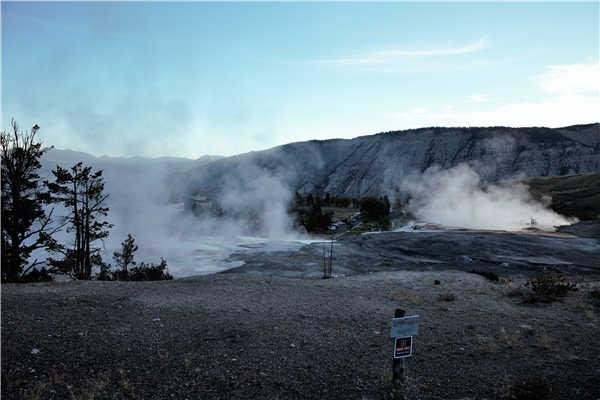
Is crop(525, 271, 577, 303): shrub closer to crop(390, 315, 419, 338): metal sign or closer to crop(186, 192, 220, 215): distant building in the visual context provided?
crop(390, 315, 419, 338): metal sign

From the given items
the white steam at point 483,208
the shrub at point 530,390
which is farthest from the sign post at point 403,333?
the white steam at point 483,208

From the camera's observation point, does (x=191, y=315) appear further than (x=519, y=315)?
No

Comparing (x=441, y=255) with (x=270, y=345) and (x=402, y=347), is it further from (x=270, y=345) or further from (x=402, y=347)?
(x=402, y=347)

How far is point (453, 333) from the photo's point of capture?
8570mm

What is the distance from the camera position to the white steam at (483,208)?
4441 centimetres

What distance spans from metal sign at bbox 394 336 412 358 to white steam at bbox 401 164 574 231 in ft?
126

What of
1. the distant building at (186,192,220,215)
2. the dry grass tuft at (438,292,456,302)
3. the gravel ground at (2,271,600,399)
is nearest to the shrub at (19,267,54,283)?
the gravel ground at (2,271,600,399)

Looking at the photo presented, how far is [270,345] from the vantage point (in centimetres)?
739

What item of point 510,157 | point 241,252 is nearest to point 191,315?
point 241,252

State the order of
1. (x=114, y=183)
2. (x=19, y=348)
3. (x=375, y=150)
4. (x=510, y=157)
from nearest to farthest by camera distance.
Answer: (x=19, y=348), (x=114, y=183), (x=510, y=157), (x=375, y=150)

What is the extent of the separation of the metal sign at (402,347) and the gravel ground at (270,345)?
54cm

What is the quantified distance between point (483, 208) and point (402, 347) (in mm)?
47564

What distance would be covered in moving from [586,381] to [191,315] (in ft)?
23.4

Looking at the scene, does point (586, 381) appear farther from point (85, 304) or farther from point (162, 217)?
point (162, 217)
